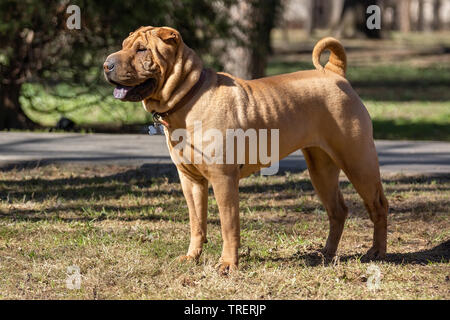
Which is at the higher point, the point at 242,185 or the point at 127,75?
the point at 127,75

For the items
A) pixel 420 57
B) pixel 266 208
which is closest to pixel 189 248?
pixel 266 208

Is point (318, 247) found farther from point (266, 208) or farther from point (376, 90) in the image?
point (376, 90)

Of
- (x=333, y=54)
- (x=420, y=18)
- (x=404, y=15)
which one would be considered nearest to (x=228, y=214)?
(x=333, y=54)

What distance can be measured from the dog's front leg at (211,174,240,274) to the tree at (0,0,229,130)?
5.49 metres

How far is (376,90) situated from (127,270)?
13090mm

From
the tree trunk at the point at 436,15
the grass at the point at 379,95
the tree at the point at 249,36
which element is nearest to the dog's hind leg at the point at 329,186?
the tree at the point at 249,36

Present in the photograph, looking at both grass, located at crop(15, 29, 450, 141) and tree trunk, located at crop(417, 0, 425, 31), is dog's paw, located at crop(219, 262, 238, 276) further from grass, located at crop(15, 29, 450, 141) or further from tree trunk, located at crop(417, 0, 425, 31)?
tree trunk, located at crop(417, 0, 425, 31)

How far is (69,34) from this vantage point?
1023 centimetres

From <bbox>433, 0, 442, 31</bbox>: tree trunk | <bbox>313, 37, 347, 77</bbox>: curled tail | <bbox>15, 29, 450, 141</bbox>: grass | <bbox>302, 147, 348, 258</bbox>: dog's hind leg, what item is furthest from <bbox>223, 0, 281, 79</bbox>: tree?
<bbox>433, 0, 442, 31</bbox>: tree trunk

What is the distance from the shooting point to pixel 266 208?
685cm

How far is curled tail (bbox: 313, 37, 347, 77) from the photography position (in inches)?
203

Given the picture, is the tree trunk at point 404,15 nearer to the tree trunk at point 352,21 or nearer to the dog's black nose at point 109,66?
the tree trunk at point 352,21

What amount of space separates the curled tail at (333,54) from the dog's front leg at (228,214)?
112cm

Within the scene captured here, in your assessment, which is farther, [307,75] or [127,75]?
[307,75]
